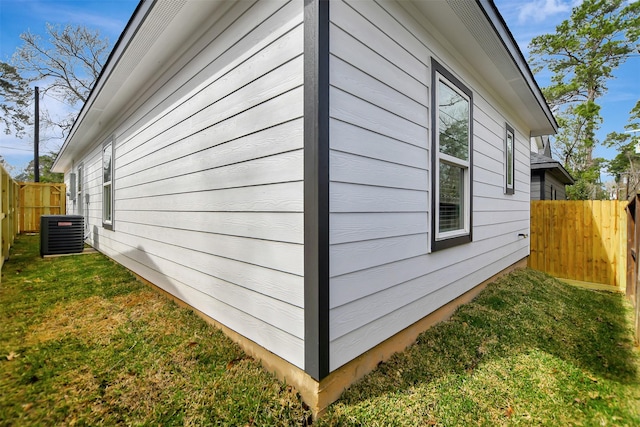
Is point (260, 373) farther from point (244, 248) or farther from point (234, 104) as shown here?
point (234, 104)

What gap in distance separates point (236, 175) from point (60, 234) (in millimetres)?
5995

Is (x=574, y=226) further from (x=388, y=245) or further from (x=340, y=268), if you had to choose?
(x=340, y=268)

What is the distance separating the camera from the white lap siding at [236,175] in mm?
1794

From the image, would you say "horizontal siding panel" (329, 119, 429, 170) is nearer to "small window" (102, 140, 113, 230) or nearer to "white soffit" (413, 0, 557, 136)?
"white soffit" (413, 0, 557, 136)

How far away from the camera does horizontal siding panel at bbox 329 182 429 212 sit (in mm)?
1741

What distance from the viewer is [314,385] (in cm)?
164

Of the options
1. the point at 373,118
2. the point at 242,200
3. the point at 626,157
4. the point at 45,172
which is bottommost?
the point at 242,200

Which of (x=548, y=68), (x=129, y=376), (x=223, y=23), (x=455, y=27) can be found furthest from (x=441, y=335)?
(x=548, y=68)

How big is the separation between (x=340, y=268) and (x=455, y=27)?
266 cm

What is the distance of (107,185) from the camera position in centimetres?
581

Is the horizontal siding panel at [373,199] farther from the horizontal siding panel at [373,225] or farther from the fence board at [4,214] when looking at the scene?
the fence board at [4,214]

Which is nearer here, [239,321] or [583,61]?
[239,321]

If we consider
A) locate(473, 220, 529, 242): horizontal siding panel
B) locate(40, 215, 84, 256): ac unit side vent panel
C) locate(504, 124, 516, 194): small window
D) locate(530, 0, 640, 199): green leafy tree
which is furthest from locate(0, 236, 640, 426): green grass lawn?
locate(530, 0, 640, 199): green leafy tree

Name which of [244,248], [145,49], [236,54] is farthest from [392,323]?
[145,49]
